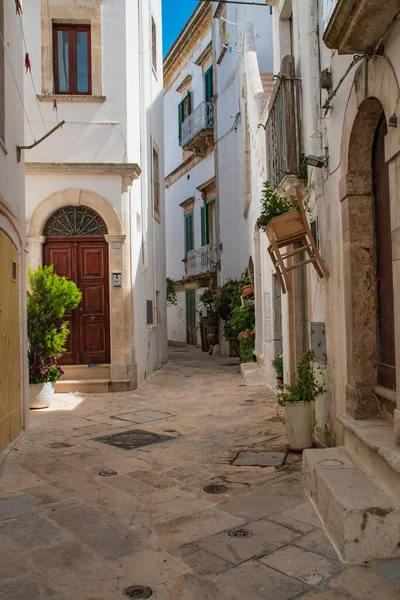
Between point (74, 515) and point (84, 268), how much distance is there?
6.84m

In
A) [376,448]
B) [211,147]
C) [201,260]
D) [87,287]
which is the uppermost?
[211,147]

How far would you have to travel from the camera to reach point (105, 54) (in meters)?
10.6

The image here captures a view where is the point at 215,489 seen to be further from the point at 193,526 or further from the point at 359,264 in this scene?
the point at 359,264

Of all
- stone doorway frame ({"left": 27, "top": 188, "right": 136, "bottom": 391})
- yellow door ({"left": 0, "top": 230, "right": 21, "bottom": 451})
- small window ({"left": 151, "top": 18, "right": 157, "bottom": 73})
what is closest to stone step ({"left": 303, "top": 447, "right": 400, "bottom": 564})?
yellow door ({"left": 0, "top": 230, "right": 21, "bottom": 451})

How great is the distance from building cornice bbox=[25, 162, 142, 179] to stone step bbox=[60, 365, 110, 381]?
3.60 m

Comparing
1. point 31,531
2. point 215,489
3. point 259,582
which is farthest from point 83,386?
point 259,582

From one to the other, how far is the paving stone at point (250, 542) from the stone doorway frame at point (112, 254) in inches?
267

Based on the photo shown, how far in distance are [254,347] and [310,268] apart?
22.8 ft

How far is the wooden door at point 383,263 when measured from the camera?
4.26m

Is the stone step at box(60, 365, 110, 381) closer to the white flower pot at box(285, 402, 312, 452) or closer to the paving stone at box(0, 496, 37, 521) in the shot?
the white flower pot at box(285, 402, 312, 452)

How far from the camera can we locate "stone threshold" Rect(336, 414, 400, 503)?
337cm

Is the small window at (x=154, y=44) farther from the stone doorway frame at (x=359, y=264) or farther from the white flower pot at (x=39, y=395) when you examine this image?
the stone doorway frame at (x=359, y=264)

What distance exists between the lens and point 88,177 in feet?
34.3

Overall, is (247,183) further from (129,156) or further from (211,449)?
(211,449)
